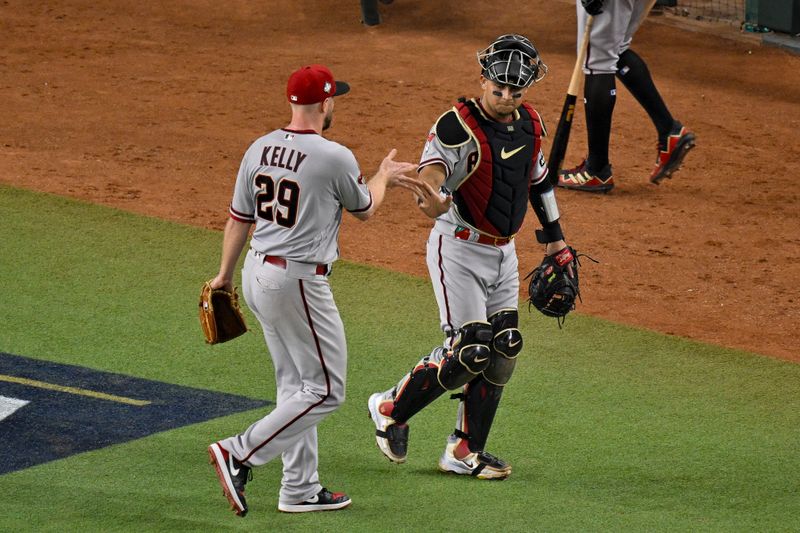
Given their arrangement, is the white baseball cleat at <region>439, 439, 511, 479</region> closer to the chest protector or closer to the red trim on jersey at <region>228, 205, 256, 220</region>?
the chest protector

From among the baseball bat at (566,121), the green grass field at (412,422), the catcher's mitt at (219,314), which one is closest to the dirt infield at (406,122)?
the baseball bat at (566,121)

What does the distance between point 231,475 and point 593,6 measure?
5.42 metres

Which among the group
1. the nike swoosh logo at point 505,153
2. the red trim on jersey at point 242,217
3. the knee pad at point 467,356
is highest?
→ the nike swoosh logo at point 505,153

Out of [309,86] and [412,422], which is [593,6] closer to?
[412,422]

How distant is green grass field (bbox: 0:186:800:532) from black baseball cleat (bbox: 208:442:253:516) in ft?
0.31

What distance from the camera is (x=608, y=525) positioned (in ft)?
16.8

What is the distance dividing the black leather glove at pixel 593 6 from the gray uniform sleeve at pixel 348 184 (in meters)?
4.81

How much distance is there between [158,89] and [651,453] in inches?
308

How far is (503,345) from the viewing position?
5539 mm

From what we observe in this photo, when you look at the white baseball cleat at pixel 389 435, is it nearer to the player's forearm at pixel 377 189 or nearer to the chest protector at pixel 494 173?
the chest protector at pixel 494 173

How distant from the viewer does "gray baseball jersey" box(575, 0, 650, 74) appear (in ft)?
31.2

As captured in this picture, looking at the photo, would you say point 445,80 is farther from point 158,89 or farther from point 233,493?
point 233,493

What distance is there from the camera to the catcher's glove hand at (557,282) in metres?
5.86

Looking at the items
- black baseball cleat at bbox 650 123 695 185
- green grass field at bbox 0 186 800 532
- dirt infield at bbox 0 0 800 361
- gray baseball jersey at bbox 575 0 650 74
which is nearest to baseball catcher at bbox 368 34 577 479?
green grass field at bbox 0 186 800 532
